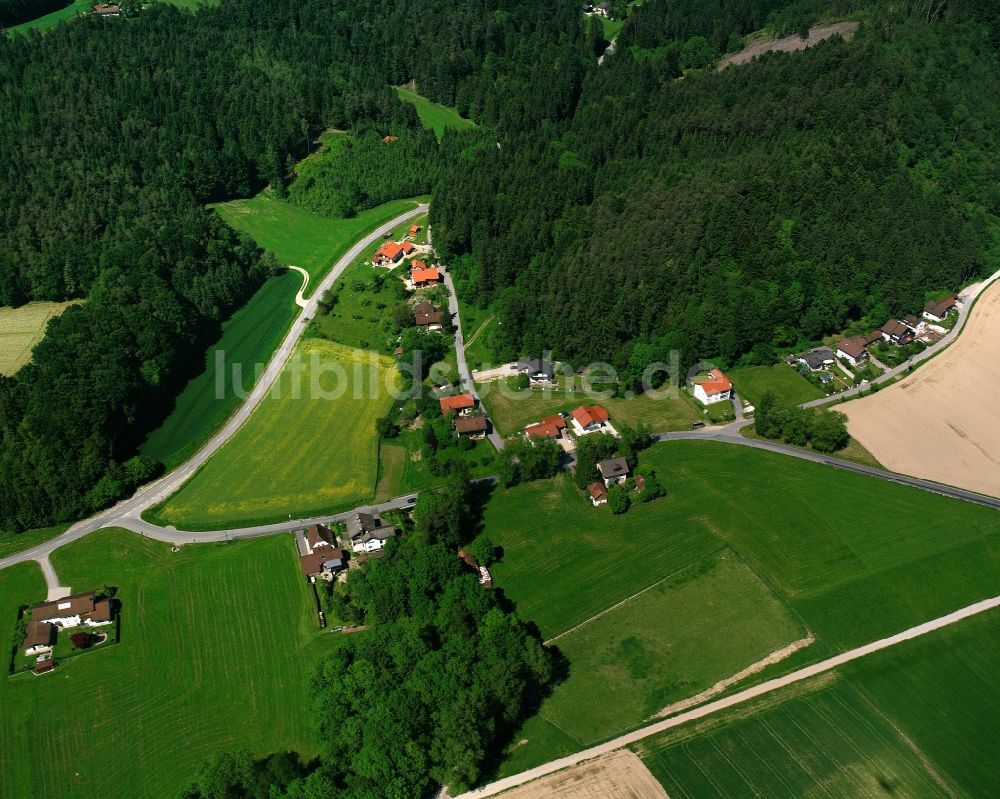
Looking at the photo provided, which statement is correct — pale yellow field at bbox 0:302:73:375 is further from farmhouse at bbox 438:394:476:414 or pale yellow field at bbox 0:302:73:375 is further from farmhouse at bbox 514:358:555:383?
farmhouse at bbox 514:358:555:383

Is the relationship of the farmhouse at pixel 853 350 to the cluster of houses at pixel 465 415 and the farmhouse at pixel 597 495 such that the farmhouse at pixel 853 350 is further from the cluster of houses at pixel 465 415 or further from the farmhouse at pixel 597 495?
the cluster of houses at pixel 465 415

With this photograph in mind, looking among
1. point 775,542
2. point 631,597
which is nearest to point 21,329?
point 631,597

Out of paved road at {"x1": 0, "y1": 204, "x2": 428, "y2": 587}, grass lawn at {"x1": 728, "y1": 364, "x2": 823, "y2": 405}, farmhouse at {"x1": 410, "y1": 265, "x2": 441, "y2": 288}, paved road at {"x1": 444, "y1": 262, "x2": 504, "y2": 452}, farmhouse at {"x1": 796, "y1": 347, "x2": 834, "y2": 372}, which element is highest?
farmhouse at {"x1": 796, "y1": 347, "x2": 834, "y2": 372}

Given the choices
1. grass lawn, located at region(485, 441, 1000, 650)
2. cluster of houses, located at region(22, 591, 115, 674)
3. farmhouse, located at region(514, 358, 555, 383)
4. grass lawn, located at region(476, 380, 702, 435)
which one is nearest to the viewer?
cluster of houses, located at region(22, 591, 115, 674)

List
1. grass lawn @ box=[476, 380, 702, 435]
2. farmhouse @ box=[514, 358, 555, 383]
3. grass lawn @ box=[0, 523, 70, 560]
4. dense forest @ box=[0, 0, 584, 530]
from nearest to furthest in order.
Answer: grass lawn @ box=[0, 523, 70, 560]
dense forest @ box=[0, 0, 584, 530]
grass lawn @ box=[476, 380, 702, 435]
farmhouse @ box=[514, 358, 555, 383]

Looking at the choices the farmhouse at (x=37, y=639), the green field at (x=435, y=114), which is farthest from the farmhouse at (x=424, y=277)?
the farmhouse at (x=37, y=639)

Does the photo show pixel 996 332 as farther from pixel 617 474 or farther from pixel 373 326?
pixel 373 326

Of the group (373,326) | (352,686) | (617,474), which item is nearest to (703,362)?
(617,474)

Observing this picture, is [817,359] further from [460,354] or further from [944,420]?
[460,354]

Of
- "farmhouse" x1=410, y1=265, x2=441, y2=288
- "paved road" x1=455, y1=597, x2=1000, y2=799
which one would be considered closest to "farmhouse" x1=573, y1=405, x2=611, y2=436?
"paved road" x1=455, y1=597, x2=1000, y2=799
